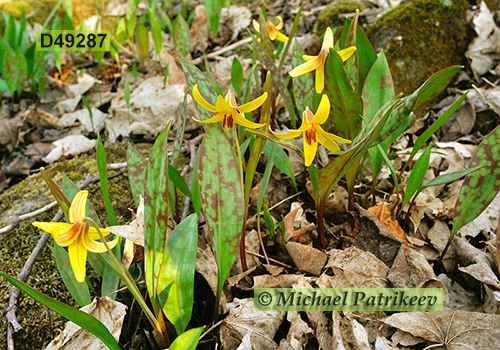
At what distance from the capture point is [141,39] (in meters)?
2.69

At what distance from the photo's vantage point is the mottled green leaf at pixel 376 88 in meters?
1.46

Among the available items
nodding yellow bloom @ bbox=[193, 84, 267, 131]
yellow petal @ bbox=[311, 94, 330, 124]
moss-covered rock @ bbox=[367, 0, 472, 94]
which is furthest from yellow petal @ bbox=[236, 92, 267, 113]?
moss-covered rock @ bbox=[367, 0, 472, 94]

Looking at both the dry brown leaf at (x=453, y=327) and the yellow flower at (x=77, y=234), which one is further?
the dry brown leaf at (x=453, y=327)

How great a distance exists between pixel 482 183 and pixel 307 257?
2.20 ft

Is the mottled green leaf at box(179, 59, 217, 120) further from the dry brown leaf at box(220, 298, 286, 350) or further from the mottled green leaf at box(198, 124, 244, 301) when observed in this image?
the dry brown leaf at box(220, 298, 286, 350)

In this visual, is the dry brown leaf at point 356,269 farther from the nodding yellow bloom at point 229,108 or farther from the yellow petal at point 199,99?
the yellow petal at point 199,99

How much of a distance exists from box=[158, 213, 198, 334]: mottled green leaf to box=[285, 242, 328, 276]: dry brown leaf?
17.9 inches

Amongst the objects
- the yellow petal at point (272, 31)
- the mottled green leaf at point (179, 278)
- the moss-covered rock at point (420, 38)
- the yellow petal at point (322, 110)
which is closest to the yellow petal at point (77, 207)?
the mottled green leaf at point (179, 278)

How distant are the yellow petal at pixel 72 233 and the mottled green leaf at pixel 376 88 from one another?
1.18 meters

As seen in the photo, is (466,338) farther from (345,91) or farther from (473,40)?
(473,40)

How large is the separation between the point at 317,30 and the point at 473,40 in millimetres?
1085

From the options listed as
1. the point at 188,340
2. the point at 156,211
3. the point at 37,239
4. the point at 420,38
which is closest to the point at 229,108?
the point at 156,211

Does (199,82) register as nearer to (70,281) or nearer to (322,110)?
(322,110)

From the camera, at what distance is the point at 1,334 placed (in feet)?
3.75
